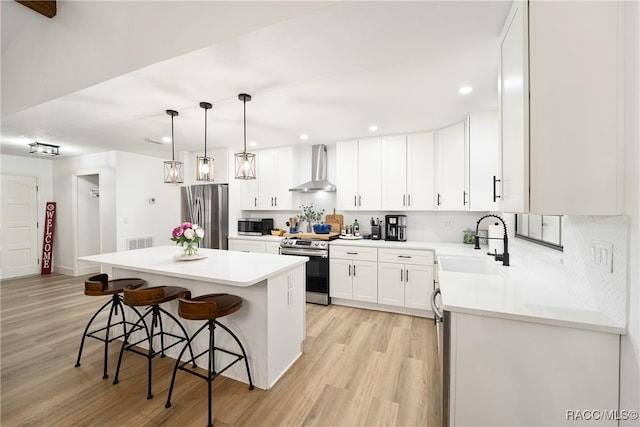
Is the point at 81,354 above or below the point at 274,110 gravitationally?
below

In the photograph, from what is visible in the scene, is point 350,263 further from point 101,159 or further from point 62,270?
point 62,270

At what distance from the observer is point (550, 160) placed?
1.17 metres

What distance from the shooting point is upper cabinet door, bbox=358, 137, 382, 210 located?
153 inches

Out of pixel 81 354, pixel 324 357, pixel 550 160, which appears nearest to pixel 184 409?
pixel 324 357

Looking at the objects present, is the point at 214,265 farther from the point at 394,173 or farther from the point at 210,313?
the point at 394,173

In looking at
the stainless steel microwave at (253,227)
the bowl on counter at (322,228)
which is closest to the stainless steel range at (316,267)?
the bowl on counter at (322,228)

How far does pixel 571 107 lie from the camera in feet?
3.73

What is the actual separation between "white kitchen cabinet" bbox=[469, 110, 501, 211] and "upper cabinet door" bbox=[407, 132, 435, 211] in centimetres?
67

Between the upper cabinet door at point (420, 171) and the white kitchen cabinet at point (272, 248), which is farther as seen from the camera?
the white kitchen cabinet at point (272, 248)

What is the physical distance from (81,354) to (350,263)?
9.79 feet

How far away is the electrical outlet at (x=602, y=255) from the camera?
1.19 metres

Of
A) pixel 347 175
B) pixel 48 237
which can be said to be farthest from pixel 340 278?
pixel 48 237

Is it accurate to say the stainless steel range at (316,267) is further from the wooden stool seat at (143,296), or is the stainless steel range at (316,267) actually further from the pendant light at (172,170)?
the wooden stool seat at (143,296)

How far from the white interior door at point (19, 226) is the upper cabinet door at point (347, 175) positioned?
6533mm
